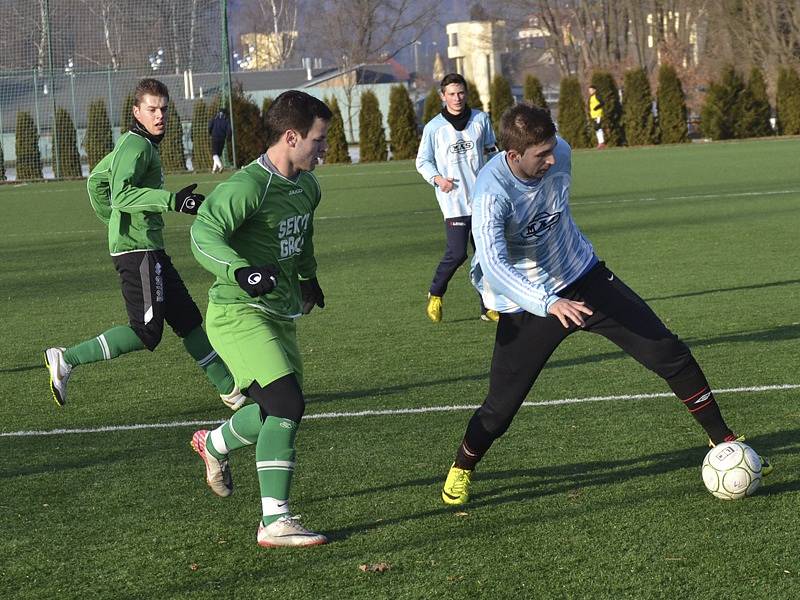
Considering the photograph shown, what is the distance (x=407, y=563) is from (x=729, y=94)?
38611 millimetres

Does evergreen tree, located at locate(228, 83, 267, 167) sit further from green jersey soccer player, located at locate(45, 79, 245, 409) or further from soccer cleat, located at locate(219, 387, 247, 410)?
soccer cleat, located at locate(219, 387, 247, 410)

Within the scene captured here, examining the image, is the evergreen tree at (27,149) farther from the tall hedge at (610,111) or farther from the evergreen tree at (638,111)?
the evergreen tree at (638,111)

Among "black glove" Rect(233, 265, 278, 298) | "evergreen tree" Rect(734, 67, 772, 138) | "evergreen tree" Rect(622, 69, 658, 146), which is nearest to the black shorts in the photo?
"black glove" Rect(233, 265, 278, 298)

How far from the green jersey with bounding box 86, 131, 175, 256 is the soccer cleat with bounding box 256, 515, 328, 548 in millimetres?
2452

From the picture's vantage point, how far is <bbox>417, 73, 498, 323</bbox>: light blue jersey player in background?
1016 cm

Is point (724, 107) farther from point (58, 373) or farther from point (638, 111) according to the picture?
point (58, 373)

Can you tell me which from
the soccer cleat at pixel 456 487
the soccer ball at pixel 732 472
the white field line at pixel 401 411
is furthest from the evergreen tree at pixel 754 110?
the soccer cleat at pixel 456 487

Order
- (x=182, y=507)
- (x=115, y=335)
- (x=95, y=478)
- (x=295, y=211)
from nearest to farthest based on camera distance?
1. (x=295, y=211)
2. (x=182, y=507)
3. (x=95, y=478)
4. (x=115, y=335)

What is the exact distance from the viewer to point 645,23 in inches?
2564

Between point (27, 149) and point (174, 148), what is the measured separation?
444cm

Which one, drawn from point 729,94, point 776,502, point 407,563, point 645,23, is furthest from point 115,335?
point 645,23

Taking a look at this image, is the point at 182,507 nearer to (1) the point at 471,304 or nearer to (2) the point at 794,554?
(2) the point at 794,554

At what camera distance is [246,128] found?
35812mm

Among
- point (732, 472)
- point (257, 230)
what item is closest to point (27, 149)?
point (257, 230)
